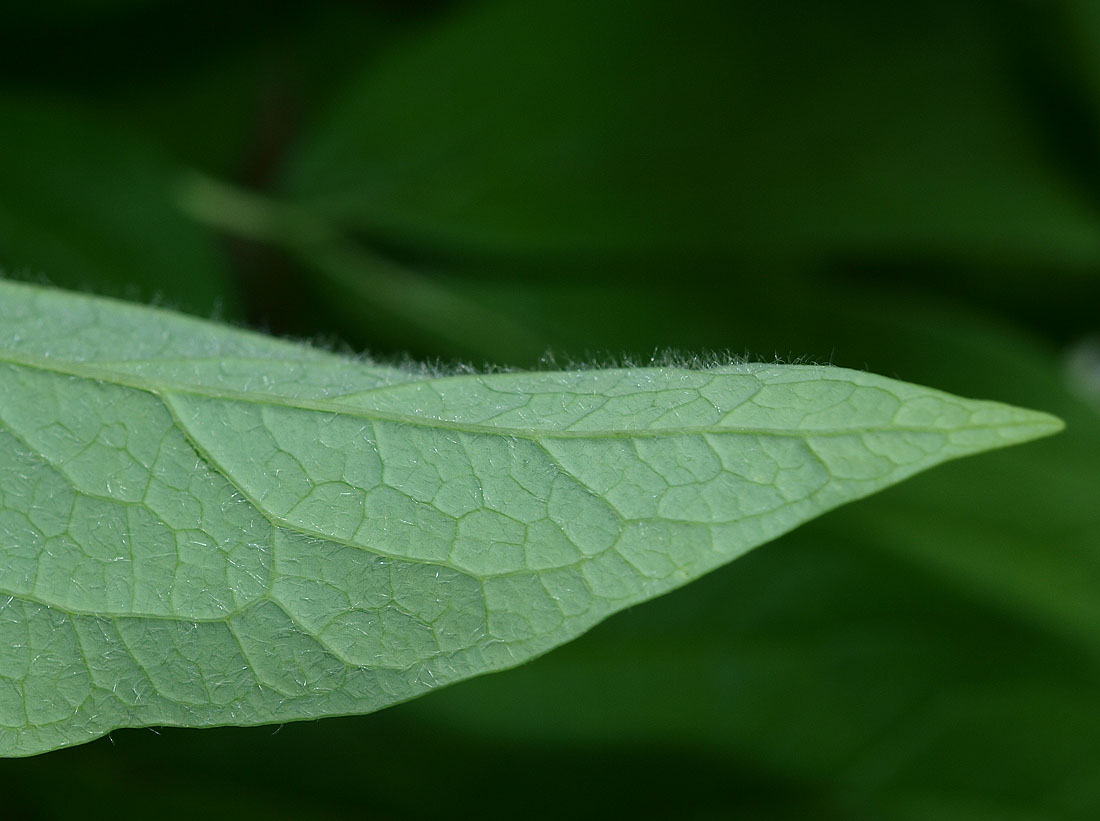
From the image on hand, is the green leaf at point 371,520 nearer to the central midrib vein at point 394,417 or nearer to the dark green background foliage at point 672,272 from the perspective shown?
the central midrib vein at point 394,417

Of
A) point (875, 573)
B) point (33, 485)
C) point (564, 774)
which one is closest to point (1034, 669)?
point (875, 573)

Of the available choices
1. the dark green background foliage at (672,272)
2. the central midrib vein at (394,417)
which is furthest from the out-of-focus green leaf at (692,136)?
the central midrib vein at (394,417)

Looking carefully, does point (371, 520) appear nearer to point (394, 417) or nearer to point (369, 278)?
point (394, 417)

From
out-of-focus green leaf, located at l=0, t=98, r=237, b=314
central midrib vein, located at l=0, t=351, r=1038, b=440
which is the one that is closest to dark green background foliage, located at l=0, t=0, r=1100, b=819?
out-of-focus green leaf, located at l=0, t=98, r=237, b=314

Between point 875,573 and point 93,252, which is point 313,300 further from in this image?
point 875,573

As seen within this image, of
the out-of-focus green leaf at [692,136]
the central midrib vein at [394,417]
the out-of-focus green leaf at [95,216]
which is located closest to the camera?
the central midrib vein at [394,417]

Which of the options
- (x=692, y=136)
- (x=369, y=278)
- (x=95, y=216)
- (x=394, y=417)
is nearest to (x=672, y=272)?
(x=692, y=136)

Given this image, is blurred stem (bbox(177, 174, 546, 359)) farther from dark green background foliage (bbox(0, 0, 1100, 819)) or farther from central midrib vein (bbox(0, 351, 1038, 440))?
central midrib vein (bbox(0, 351, 1038, 440))
